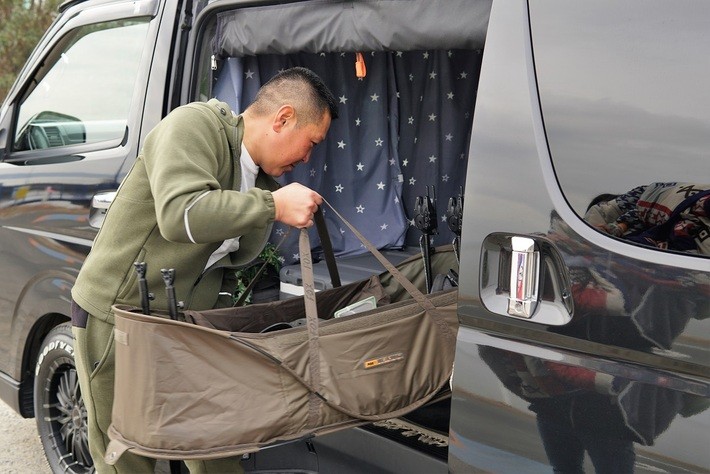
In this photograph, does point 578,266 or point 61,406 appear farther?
point 61,406

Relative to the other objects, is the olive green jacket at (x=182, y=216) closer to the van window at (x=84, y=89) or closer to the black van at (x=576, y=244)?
the black van at (x=576, y=244)

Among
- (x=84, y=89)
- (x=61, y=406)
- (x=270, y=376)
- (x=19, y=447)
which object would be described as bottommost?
(x=19, y=447)

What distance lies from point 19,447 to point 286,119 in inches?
104

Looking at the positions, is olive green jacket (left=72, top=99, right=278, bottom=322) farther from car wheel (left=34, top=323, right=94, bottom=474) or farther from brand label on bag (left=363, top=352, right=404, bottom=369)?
car wheel (left=34, top=323, right=94, bottom=474)

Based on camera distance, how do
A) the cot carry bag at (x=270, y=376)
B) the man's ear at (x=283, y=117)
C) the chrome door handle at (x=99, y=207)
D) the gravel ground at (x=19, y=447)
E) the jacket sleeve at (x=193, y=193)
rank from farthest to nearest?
the gravel ground at (x=19, y=447)
the chrome door handle at (x=99, y=207)
the man's ear at (x=283, y=117)
the jacket sleeve at (x=193, y=193)
the cot carry bag at (x=270, y=376)

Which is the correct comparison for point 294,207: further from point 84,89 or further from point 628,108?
point 84,89

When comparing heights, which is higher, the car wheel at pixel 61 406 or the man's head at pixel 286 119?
the man's head at pixel 286 119

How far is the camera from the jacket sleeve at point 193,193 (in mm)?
1929

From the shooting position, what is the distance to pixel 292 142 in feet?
7.47

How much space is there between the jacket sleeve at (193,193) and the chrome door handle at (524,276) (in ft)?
2.20

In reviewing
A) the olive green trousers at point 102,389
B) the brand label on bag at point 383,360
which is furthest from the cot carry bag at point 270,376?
the olive green trousers at point 102,389

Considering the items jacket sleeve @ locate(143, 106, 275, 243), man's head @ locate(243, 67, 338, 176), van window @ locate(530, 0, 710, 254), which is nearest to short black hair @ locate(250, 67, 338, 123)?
man's head @ locate(243, 67, 338, 176)

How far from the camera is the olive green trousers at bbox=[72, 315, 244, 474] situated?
232 centimetres

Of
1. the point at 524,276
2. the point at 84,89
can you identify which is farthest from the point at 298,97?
the point at 84,89
